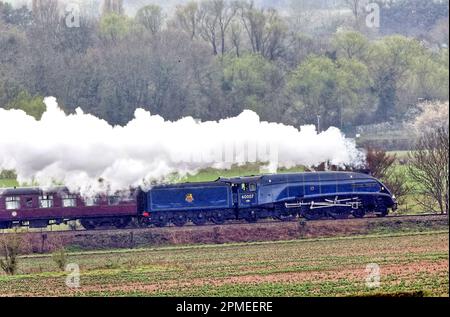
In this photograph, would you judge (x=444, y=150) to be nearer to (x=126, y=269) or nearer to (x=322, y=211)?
(x=322, y=211)

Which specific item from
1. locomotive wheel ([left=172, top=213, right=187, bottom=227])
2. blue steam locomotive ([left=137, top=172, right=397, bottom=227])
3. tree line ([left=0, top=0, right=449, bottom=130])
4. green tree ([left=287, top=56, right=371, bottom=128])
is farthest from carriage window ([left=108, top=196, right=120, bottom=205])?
green tree ([left=287, top=56, right=371, bottom=128])

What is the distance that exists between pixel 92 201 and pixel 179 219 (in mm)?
5819

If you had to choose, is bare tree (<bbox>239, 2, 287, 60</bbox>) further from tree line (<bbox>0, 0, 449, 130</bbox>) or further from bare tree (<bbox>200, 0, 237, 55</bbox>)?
bare tree (<bbox>200, 0, 237, 55</bbox>)

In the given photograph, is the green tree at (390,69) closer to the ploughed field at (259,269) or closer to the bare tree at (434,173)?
the bare tree at (434,173)

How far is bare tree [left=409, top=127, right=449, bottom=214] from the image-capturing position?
87.2 m

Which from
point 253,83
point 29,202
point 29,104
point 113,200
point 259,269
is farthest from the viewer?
point 253,83

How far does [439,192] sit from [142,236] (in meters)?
22.5

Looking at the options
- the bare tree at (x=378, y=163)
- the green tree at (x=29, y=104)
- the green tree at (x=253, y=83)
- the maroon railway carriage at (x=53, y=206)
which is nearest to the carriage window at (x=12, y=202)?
the maroon railway carriage at (x=53, y=206)

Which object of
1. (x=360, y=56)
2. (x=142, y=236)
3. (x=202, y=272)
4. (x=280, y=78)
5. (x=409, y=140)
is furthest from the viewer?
(x=360, y=56)

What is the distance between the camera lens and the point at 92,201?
3029 inches

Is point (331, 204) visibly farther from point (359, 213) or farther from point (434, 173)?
point (434, 173)

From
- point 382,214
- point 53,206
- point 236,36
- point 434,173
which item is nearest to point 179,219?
point 53,206
